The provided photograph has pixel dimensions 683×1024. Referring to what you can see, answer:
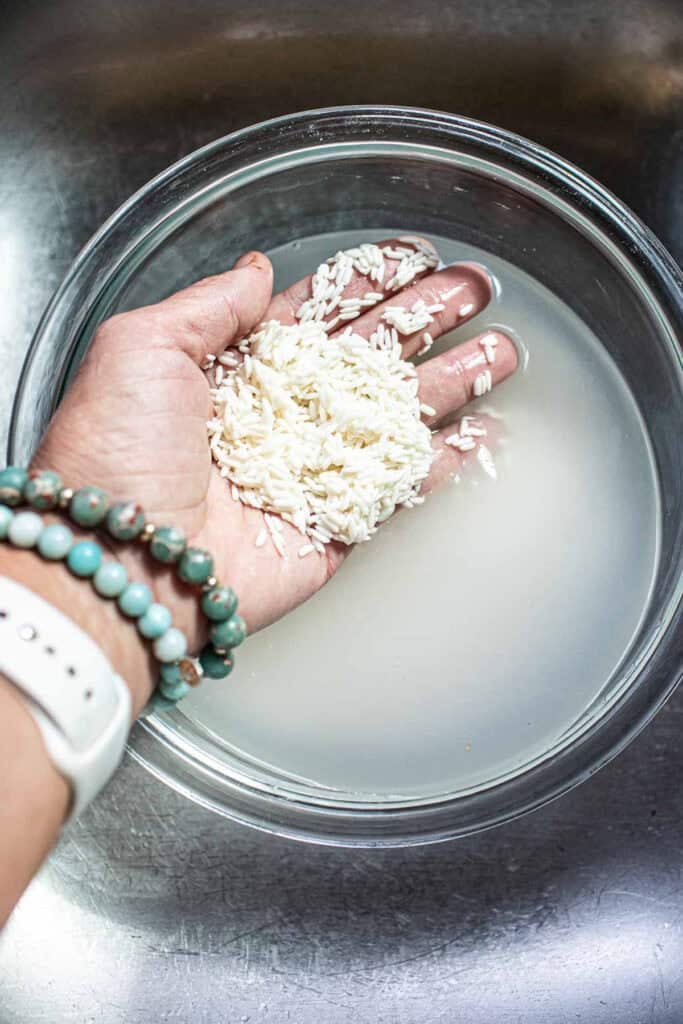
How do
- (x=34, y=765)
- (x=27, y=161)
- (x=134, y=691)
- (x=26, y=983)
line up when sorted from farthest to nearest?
(x=27, y=161), (x=26, y=983), (x=134, y=691), (x=34, y=765)

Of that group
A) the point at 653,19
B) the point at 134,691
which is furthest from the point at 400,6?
the point at 134,691

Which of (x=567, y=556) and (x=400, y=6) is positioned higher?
(x=400, y=6)

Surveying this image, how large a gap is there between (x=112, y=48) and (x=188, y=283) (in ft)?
0.78

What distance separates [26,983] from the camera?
32.0 inches

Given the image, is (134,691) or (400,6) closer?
(134,691)

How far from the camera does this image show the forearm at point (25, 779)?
53 centimetres

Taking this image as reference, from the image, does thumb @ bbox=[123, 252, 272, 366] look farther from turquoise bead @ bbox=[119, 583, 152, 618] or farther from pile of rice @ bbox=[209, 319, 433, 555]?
turquoise bead @ bbox=[119, 583, 152, 618]

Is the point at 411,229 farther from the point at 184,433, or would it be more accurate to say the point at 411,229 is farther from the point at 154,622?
the point at 154,622

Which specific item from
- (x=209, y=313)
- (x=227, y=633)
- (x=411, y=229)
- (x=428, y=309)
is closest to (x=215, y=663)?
(x=227, y=633)

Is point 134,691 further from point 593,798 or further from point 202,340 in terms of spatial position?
point 593,798

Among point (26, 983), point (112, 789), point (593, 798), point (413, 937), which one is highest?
point (593, 798)

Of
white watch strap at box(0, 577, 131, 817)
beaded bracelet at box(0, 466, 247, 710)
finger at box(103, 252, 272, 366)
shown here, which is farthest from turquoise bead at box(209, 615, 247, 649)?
finger at box(103, 252, 272, 366)

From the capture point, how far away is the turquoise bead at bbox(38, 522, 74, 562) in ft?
1.95

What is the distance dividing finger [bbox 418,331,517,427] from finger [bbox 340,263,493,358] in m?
0.02
